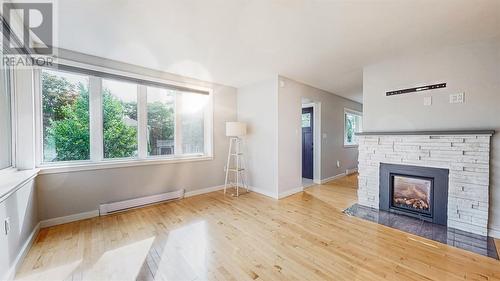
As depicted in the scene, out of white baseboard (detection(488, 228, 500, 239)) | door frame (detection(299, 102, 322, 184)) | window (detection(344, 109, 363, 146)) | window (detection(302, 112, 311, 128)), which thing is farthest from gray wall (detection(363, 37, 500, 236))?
window (detection(344, 109, 363, 146))

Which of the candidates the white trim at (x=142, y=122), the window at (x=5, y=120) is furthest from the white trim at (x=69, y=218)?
the white trim at (x=142, y=122)

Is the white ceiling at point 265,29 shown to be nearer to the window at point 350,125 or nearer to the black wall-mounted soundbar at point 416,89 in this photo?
the black wall-mounted soundbar at point 416,89

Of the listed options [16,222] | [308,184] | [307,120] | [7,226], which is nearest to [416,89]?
[307,120]

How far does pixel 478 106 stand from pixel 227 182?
4064mm

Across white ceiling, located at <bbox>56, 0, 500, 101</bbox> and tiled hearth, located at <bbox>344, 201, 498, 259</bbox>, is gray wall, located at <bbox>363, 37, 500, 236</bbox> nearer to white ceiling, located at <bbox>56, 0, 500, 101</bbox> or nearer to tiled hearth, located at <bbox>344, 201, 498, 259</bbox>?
white ceiling, located at <bbox>56, 0, 500, 101</bbox>

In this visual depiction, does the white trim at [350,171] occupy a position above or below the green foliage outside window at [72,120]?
below

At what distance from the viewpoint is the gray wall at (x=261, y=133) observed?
3.82 metres

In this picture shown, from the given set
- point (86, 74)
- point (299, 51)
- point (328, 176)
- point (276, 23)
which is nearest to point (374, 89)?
point (299, 51)

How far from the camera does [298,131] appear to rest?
419 centimetres

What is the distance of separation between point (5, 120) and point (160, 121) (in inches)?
70.4

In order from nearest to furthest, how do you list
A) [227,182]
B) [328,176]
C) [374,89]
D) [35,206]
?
1. [35,206]
2. [374,89]
3. [227,182]
4. [328,176]

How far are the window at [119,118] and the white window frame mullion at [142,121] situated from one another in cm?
5

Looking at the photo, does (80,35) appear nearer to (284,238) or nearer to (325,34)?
(325,34)

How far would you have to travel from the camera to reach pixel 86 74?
280cm
